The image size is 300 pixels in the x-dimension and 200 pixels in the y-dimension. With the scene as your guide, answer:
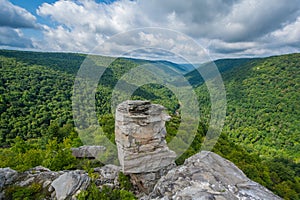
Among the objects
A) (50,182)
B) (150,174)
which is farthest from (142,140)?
(50,182)

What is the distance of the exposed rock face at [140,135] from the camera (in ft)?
40.8

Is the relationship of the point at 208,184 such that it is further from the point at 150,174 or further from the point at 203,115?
the point at 203,115

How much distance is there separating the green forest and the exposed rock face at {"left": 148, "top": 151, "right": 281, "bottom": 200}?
1094cm

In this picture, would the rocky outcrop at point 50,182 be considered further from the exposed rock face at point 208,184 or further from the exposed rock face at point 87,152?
the exposed rock face at point 87,152

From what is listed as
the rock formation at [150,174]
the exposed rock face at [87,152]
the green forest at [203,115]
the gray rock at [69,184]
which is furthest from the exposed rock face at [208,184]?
the exposed rock face at [87,152]

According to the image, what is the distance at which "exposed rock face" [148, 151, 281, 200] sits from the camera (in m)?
6.30

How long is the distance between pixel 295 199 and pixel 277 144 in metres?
50.9

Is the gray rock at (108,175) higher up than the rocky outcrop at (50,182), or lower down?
lower down

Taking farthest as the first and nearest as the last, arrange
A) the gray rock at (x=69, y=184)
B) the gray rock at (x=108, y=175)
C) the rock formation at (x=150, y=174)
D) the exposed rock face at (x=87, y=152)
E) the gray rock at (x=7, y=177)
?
the exposed rock face at (x=87, y=152) < the gray rock at (x=108, y=175) < the gray rock at (x=7, y=177) < the gray rock at (x=69, y=184) < the rock formation at (x=150, y=174)

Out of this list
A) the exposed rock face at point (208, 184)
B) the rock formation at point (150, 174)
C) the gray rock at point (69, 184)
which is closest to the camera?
the exposed rock face at point (208, 184)

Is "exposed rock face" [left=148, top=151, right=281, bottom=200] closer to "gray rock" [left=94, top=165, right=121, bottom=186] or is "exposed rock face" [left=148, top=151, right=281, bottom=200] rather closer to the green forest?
"gray rock" [left=94, top=165, right=121, bottom=186]

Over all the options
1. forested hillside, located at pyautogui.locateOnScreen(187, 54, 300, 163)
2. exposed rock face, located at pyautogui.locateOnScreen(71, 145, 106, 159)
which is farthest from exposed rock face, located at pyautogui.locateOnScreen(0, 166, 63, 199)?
forested hillside, located at pyautogui.locateOnScreen(187, 54, 300, 163)

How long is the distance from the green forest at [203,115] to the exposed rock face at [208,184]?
1094 cm

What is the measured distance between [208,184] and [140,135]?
6.58 metres
